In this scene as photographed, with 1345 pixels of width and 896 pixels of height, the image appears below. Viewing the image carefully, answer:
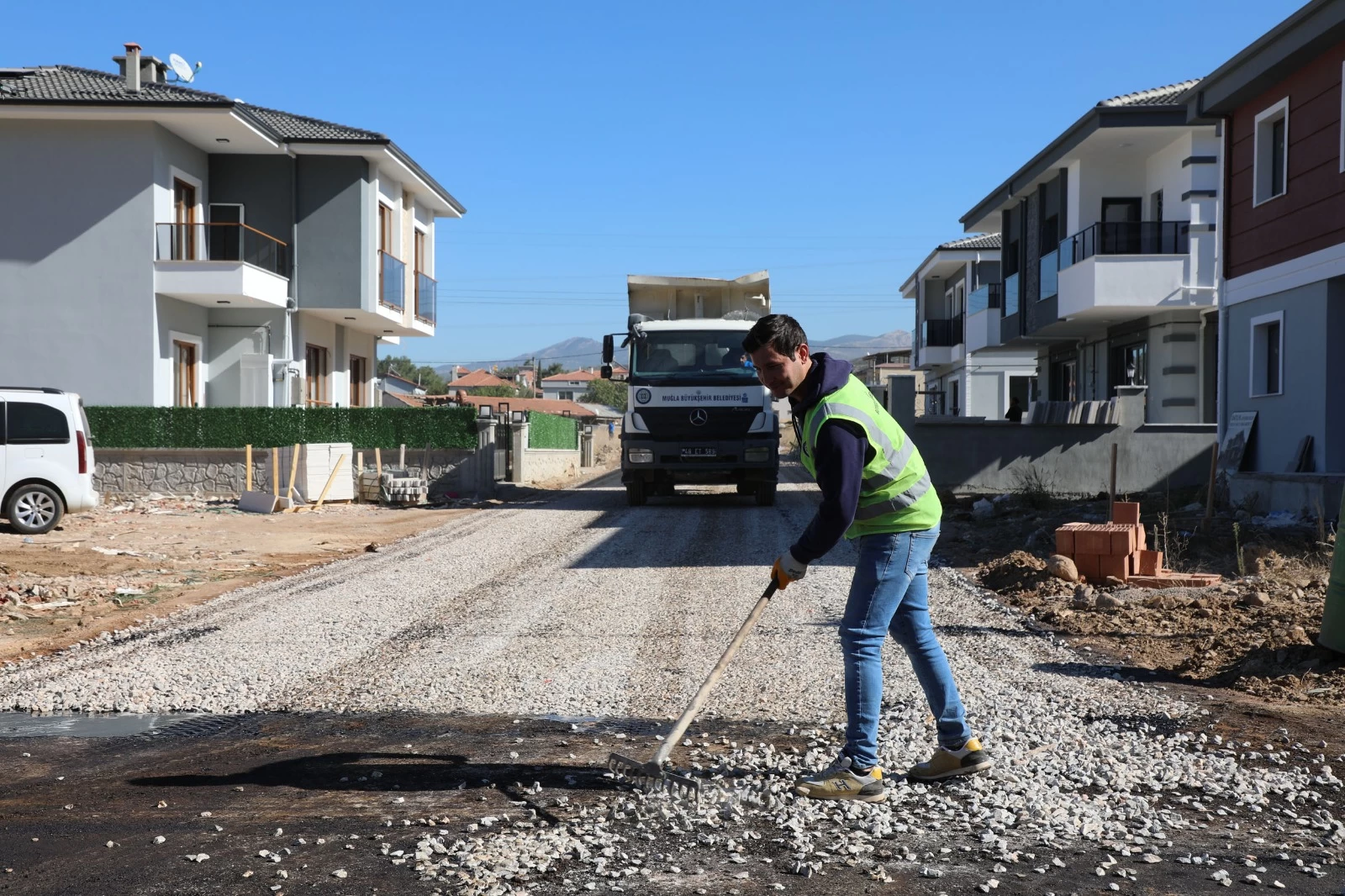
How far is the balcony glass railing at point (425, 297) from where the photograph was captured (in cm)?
3197

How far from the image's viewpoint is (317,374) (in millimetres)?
28797

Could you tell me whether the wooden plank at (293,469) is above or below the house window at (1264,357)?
below

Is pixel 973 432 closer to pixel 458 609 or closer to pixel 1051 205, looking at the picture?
pixel 1051 205

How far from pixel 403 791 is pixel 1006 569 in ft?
25.7

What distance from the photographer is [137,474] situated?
22.2m

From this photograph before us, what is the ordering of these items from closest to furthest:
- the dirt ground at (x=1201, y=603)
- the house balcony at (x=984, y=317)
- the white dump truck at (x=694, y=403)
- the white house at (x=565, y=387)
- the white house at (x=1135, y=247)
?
the dirt ground at (x=1201, y=603) < the white dump truck at (x=694, y=403) < the white house at (x=1135, y=247) < the house balcony at (x=984, y=317) < the white house at (x=565, y=387)

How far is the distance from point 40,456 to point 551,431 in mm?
20311

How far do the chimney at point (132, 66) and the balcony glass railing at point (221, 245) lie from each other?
10.9 feet

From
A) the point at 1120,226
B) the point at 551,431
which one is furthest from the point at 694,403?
the point at 551,431

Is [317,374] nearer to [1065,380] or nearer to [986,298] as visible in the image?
[986,298]

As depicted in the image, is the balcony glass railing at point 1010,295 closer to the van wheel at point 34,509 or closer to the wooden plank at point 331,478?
the wooden plank at point 331,478

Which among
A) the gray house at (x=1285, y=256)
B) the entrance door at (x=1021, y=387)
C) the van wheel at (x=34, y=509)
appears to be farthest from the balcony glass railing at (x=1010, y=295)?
the van wheel at (x=34, y=509)

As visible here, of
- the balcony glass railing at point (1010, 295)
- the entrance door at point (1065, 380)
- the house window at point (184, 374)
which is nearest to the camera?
the house window at point (184, 374)

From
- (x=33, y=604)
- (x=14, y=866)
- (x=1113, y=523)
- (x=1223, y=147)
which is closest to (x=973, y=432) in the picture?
(x=1223, y=147)
